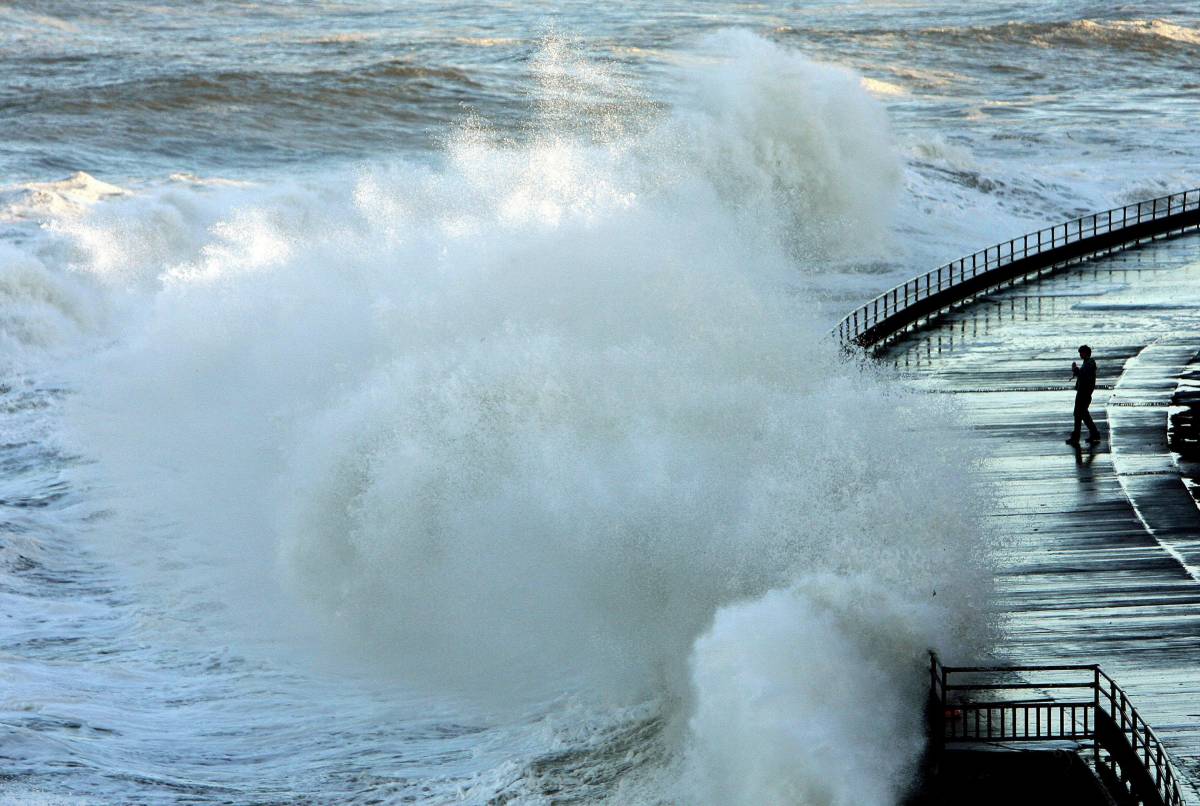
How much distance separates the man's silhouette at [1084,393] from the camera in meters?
18.4

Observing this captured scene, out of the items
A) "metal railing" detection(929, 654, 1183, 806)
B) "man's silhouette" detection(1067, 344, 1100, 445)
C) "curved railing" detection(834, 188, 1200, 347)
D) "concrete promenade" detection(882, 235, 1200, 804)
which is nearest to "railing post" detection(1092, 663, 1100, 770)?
"metal railing" detection(929, 654, 1183, 806)

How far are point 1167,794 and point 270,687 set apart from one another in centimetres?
793

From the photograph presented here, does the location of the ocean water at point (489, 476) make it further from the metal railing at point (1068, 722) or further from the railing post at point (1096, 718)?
the railing post at point (1096, 718)

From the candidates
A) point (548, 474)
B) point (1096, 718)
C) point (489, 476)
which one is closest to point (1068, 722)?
point (1096, 718)

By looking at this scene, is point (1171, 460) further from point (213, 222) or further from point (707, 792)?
point (213, 222)

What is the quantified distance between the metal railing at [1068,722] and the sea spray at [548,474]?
1.27ft

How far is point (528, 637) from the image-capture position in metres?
14.7

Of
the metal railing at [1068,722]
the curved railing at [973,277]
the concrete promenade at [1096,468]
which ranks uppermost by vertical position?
the metal railing at [1068,722]

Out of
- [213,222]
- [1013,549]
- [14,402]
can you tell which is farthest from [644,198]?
[1013,549]

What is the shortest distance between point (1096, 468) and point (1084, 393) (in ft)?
3.28

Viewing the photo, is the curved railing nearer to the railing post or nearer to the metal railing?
the metal railing

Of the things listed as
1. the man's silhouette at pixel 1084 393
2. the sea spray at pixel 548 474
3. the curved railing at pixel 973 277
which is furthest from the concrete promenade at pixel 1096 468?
the sea spray at pixel 548 474

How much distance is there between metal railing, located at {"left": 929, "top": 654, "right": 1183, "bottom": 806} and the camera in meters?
10.5

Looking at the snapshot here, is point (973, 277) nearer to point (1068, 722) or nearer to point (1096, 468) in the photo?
point (1096, 468)
